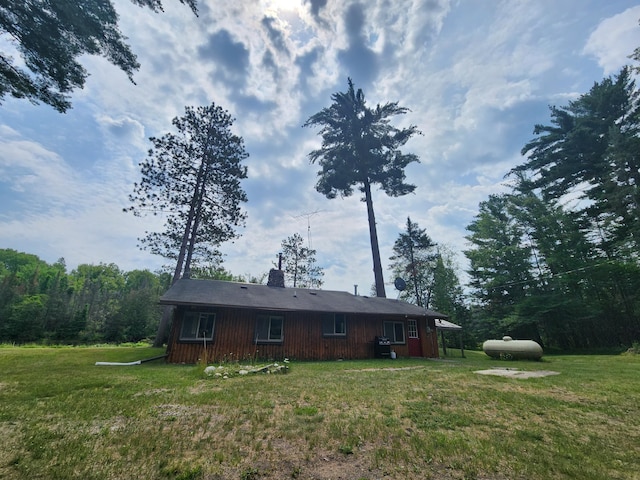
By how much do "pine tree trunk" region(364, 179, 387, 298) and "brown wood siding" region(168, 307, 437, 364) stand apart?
424cm

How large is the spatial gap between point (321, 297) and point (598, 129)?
22118mm

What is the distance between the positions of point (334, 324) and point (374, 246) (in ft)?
27.1

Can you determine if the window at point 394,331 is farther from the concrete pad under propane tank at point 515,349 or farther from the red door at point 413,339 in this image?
the concrete pad under propane tank at point 515,349

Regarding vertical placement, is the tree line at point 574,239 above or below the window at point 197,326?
above

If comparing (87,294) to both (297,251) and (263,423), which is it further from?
(263,423)

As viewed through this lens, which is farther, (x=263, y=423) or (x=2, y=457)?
(x=263, y=423)

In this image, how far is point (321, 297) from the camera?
15461 mm

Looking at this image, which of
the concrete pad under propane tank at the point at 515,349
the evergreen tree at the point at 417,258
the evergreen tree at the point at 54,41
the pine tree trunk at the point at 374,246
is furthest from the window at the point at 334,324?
the evergreen tree at the point at 417,258

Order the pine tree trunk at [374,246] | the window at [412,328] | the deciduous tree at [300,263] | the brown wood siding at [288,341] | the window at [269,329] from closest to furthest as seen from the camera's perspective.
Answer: the brown wood siding at [288,341] → the window at [269,329] → the window at [412,328] → the pine tree trunk at [374,246] → the deciduous tree at [300,263]

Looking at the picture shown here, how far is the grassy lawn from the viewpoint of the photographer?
2520 millimetres

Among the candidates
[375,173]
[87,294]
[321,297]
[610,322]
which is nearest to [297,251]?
[375,173]

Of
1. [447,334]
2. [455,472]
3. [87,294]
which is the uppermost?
[87,294]

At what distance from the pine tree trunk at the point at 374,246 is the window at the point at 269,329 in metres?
8.33

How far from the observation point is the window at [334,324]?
13484 millimetres
